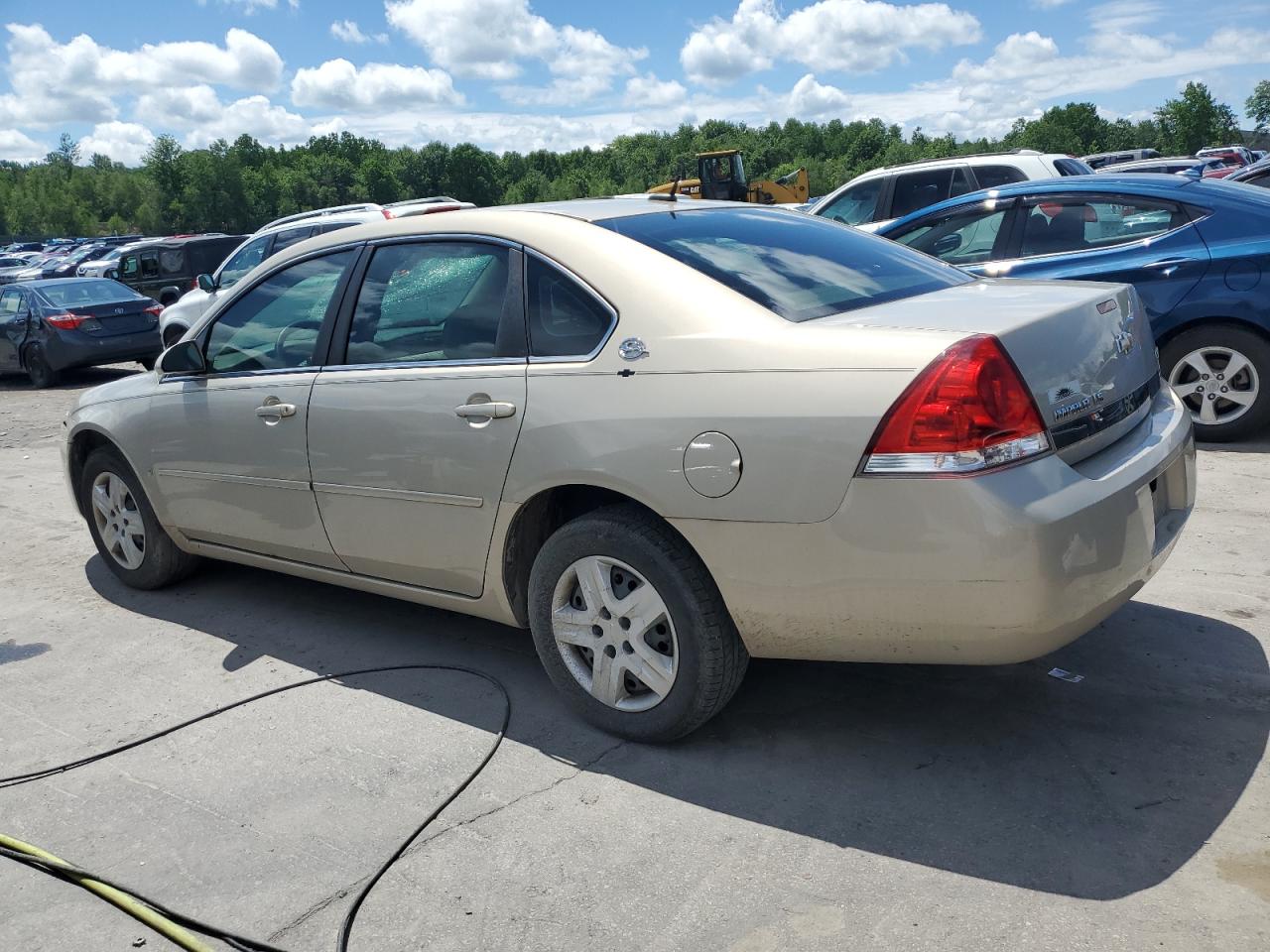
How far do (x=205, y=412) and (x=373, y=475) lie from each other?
114 centimetres

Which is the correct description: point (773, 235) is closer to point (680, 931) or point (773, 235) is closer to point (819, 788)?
point (819, 788)

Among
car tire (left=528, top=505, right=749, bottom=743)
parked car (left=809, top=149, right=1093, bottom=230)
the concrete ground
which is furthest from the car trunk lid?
parked car (left=809, top=149, right=1093, bottom=230)

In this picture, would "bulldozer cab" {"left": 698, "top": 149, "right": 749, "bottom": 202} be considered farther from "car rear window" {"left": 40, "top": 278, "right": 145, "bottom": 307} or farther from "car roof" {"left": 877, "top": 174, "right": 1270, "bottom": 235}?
"car roof" {"left": 877, "top": 174, "right": 1270, "bottom": 235}

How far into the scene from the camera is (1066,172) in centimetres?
1139

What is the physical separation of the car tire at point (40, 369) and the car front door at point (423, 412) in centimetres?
1231

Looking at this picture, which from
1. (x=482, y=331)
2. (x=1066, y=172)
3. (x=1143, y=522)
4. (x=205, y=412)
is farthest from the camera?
(x=1066, y=172)

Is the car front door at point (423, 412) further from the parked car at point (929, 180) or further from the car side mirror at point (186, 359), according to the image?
the parked car at point (929, 180)

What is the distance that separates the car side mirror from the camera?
481 cm

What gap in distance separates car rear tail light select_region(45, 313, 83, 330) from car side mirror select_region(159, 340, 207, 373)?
11.1 metres

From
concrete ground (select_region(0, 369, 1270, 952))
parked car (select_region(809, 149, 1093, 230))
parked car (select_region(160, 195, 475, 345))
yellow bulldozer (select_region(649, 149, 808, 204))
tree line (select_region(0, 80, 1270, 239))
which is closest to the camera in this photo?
concrete ground (select_region(0, 369, 1270, 952))

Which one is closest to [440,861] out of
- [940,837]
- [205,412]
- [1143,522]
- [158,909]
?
[158,909]

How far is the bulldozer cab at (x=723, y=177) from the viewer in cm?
2700

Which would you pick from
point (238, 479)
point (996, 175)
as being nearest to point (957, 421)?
point (238, 479)

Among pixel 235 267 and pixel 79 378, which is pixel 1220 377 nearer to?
pixel 235 267
